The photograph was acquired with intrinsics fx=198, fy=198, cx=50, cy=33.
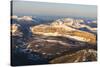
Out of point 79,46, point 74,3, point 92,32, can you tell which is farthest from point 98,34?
point 74,3

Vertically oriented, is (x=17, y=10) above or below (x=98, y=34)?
above

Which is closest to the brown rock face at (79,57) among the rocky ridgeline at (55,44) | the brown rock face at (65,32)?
the rocky ridgeline at (55,44)

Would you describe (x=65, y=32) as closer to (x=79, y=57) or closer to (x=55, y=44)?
(x=55, y=44)

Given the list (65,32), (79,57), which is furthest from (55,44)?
(79,57)

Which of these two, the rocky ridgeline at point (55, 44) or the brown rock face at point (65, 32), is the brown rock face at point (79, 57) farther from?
the brown rock face at point (65, 32)

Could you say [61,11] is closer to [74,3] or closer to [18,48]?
[74,3]

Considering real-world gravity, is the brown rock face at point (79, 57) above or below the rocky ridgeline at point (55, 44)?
below

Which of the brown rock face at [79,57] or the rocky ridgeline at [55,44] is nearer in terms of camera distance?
the rocky ridgeline at [55,44]

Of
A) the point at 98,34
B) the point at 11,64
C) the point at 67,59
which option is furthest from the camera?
the point at 98,34

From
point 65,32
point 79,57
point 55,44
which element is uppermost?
point 65,32

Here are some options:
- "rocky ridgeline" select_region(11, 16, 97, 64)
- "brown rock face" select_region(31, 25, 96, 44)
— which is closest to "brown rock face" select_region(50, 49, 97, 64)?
"rocky ridgeline" select_region(11, 16, 97, 64)

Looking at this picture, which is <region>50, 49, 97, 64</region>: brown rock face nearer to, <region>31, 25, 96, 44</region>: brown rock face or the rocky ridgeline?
the rocky ridgeline
